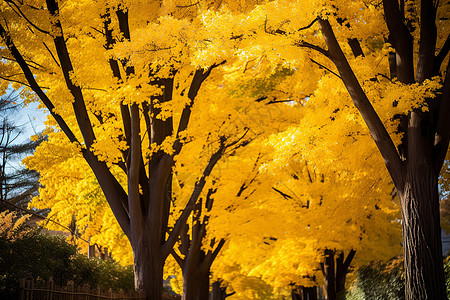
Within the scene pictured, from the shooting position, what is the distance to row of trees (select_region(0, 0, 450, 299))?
26.1ft

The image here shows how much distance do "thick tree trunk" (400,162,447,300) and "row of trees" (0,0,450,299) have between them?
0.9 inches

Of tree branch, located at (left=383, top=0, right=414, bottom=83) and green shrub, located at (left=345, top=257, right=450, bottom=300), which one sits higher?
tree branch, located at (left=383, top=0, right=414, bottom=83)

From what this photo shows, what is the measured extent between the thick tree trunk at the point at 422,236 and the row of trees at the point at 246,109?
2 cm

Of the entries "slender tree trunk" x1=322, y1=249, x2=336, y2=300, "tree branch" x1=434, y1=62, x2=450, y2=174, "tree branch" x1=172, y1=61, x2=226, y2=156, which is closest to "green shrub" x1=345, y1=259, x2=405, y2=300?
"slender tree trunk" x1=322, y1=249, x2=336, y2=300

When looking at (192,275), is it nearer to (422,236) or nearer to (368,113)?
(422,236)

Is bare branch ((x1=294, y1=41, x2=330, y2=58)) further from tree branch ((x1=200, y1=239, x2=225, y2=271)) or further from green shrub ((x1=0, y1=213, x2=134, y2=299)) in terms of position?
tree branch ((x1=200, y1=239, x2=225, y2=271))

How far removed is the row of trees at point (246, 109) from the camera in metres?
7.94

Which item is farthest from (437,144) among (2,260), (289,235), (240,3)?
(289,235)

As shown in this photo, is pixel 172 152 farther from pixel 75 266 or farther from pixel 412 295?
pixel 412 295

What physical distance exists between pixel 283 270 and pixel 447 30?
32.9ft

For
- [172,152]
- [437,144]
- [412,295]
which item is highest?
[172,152]

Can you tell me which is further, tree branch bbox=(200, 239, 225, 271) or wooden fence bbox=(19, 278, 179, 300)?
tree branch bbox=(200, 239, 225, 271)

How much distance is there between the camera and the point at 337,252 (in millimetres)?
19328

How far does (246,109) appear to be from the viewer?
13688 mm
